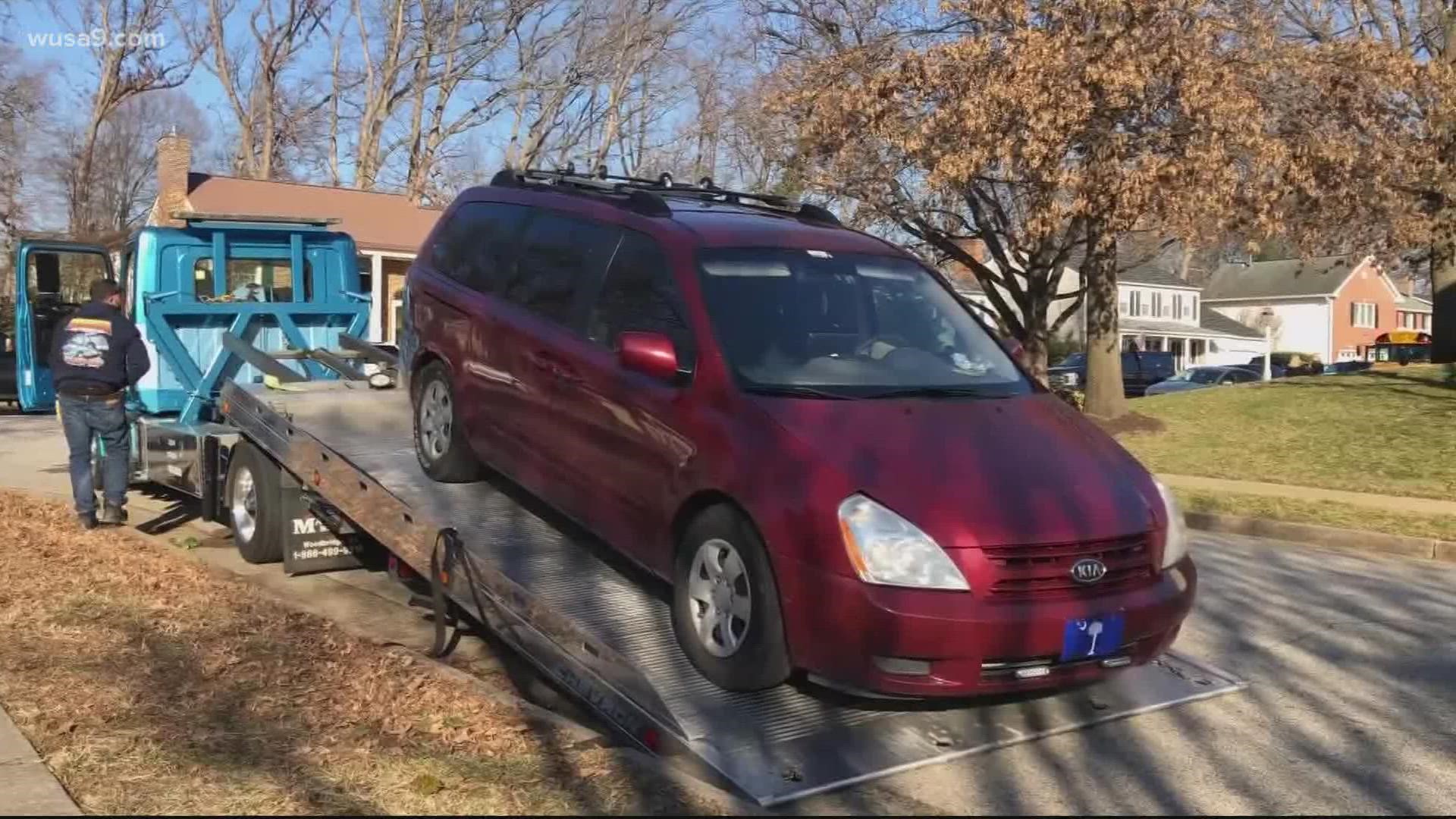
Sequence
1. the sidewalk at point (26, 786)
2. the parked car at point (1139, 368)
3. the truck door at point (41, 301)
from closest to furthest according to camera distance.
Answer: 1. the sidewalk at point (26, 786)
2. the truck door at point (41, 301)
3. the parked car at point (1139, 368)

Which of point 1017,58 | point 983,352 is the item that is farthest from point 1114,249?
point 983,352

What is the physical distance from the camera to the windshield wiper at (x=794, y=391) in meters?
4.83

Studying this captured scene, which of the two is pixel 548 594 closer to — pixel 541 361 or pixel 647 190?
pixel 541 361

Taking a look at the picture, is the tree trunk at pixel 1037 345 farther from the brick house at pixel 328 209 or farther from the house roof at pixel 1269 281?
the house roof at pixel 1269 281

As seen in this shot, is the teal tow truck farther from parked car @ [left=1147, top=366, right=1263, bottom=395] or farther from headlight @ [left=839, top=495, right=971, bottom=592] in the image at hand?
parked car @ [left=1147, top=366, right=1263, bottom=395]

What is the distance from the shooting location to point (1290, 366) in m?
49.0

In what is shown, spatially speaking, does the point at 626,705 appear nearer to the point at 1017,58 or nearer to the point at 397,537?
the point at 397,537

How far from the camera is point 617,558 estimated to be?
224 inches

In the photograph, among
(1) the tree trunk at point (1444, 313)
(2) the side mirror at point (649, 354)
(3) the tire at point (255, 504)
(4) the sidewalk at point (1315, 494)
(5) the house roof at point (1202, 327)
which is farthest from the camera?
(5) the house roof at point (1202, 327)

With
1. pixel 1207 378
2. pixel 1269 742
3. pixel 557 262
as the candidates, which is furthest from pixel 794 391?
pixel 1207 378

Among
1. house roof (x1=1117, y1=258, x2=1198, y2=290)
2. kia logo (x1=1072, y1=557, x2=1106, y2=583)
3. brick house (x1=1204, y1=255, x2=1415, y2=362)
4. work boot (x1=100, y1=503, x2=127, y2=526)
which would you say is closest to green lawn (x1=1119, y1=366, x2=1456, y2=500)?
kia logo (x1=1072, y1=557, x2=1106, y2=583)

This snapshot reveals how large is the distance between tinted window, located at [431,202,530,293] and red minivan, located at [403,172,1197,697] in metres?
0.03

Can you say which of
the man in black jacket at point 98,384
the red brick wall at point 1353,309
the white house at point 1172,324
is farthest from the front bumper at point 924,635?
the red brick wall at point 1353,309

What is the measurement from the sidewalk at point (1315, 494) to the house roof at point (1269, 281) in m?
59.6
